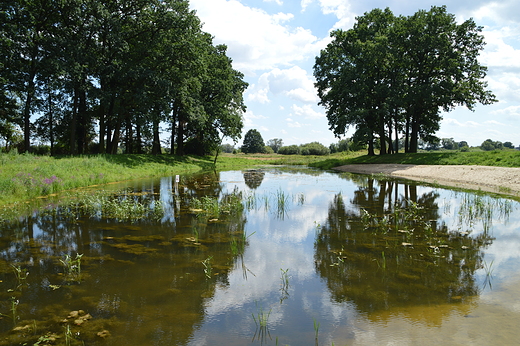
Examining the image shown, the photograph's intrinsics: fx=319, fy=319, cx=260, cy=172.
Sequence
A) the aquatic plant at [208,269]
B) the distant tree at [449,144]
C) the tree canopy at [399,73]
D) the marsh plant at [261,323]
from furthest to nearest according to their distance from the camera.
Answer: the distant tree at [449,144], the tree canopy at [399,73], the aquatic plant at [208,269], the marsh plant at [261,323]

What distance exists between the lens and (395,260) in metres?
6.27

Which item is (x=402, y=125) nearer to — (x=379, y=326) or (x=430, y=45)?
(x=430, y=45)

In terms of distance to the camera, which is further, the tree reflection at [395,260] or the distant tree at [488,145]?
the distant tree at [488,145]

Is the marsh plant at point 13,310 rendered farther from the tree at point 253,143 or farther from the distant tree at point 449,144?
the distant tree at point 449,144

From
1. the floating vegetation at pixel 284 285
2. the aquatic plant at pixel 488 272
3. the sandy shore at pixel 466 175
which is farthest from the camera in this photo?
the sandy shore at pixel 466 175

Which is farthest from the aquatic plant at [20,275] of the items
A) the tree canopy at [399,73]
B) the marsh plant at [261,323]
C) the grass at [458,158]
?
the tree canopy at [399,73]

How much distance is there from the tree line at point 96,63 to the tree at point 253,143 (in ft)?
228

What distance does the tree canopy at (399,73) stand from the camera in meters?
32.9

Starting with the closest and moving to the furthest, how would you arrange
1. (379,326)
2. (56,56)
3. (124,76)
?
(379,326) < (56,56) < (124,76)

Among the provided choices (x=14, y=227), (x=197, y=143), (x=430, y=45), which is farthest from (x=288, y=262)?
(x=197, y=143)

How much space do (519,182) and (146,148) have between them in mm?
41194

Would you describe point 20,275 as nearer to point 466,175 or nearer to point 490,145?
point 466,175

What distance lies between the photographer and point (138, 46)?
29062 millimetres

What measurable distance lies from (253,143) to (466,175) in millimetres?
88211
